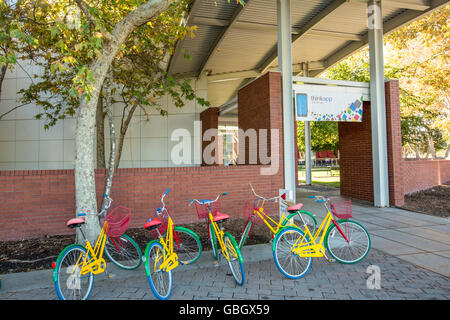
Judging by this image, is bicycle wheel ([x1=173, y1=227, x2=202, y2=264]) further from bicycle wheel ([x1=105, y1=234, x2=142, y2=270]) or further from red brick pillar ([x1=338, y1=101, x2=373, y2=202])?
red brick pillar ([x1=338, y1=101, x2=373, y2=202])

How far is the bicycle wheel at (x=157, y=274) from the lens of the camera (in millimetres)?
3371

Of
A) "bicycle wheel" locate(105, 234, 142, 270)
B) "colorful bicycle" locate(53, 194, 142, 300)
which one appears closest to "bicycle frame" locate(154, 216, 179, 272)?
"colorful bicycle" locate(53, 194, 142, 300)

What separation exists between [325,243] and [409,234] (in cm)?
287

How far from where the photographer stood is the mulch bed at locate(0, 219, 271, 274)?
4.52 meters

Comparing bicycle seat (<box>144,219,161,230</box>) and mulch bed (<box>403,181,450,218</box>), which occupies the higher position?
bicycle seat (<box>144,219,161,230</box>)

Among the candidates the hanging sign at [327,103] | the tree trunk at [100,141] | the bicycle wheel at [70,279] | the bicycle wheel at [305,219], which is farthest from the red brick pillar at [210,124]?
the bicycle wheel at [70,279]

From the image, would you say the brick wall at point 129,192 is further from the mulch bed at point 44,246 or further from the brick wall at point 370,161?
the brick wall at point 370,161

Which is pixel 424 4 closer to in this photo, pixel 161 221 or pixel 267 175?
pixel 267 175

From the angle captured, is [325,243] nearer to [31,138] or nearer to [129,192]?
[129,192]

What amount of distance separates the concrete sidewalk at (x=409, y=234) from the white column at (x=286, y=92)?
1.41 meters

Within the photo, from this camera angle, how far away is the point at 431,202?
31.4ft

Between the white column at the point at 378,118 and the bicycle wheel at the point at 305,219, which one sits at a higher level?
the white column at the point at 378,118

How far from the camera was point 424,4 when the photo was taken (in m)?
8.75

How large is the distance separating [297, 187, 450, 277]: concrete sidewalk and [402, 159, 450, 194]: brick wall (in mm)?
3114
